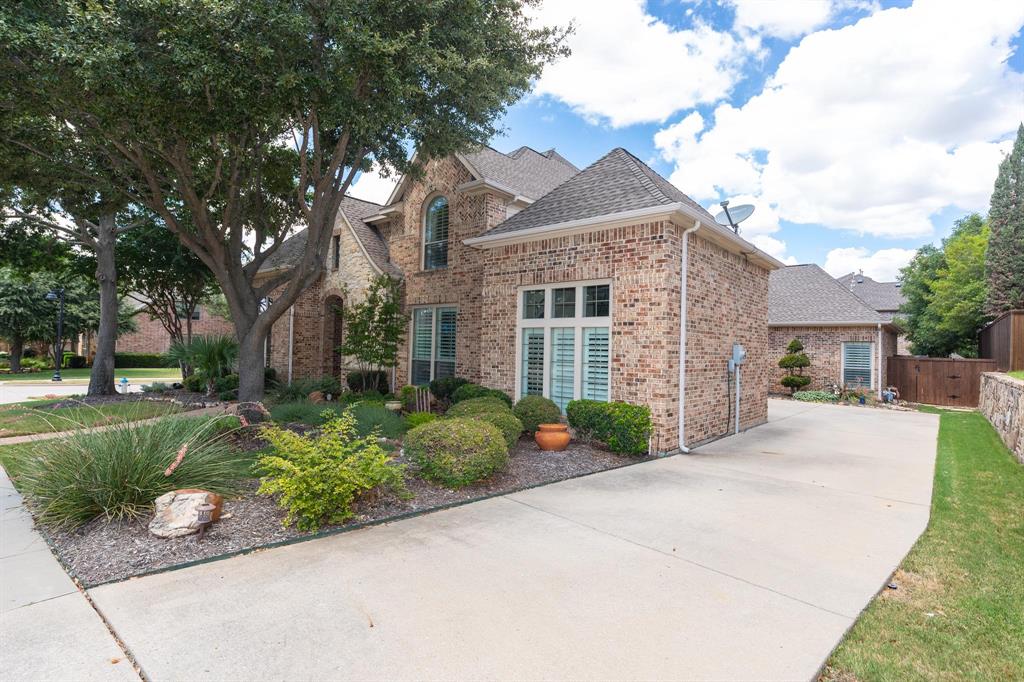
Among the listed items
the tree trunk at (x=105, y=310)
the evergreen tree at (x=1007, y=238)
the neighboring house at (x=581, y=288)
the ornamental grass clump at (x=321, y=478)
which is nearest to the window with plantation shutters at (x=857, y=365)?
the evergreen tree at (x=1007, y=238)

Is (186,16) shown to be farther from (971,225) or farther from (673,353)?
(971,225)

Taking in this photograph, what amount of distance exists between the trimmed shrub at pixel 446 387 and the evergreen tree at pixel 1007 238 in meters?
21.1

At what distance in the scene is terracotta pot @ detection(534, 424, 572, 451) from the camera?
757 cm

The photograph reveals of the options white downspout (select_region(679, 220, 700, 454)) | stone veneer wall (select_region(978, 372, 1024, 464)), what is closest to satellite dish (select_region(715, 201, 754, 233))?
white downspout (select_region(679, 220, 700, 454))

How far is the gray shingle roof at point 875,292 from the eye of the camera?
36191 mm

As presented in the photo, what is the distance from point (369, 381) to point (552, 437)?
7608 mm

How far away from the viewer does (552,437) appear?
7.57 meters

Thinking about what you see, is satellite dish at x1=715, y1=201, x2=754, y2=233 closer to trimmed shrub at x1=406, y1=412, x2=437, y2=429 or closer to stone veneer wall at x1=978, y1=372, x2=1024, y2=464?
stone veneer wall at x1=978, y1=372, x2=1024, y2=464

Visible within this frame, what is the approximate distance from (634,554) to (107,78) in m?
8.37

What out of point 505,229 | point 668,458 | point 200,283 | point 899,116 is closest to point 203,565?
point 668,458

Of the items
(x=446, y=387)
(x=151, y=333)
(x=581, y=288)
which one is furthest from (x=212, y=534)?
(x=151, y=333)

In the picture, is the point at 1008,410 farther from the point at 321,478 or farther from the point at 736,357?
the point at 321,478

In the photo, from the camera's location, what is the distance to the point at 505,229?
9891mm

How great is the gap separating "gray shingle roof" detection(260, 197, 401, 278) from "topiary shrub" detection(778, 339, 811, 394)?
1472 cm
